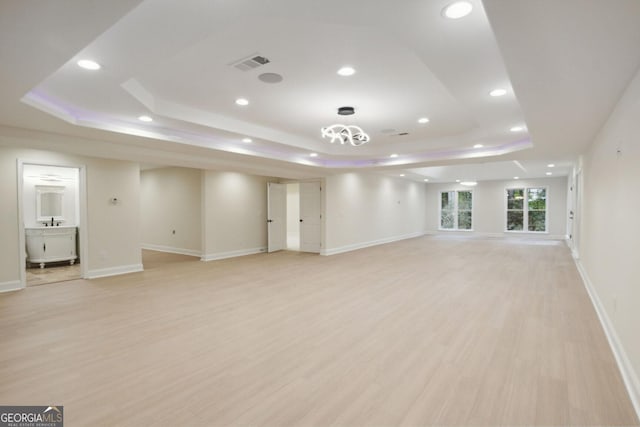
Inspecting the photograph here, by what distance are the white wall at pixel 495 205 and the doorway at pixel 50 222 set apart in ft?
44.6

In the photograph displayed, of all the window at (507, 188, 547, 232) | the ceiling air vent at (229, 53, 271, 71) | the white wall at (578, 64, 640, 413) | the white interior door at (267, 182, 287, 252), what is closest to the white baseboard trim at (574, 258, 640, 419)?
the white wall at (578, 64, 640, 413)

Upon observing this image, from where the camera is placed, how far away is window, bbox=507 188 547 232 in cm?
1305

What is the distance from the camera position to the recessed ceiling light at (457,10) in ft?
6.42

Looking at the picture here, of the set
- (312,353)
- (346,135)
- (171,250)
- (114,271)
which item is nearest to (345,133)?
(346,135)

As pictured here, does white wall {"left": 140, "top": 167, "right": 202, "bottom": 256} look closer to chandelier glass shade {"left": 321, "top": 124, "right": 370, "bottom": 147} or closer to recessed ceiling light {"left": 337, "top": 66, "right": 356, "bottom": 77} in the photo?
chandelier glass shade {"left": 321, "top": 124, "right": 370, "bottom": 147}

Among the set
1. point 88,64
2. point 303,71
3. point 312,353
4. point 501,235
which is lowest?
point 312,353

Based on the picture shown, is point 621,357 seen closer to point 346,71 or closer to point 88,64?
point 346,71

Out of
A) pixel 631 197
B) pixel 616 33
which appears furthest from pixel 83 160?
pixel 631 197

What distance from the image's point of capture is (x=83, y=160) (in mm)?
6012

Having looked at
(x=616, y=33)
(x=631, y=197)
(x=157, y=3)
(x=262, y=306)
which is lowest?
(x=262, y=306)

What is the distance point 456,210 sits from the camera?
49.1ft

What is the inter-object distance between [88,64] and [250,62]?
4.45ft

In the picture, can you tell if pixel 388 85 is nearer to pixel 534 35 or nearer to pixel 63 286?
pixel 534 35

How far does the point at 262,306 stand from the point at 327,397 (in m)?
2.25
